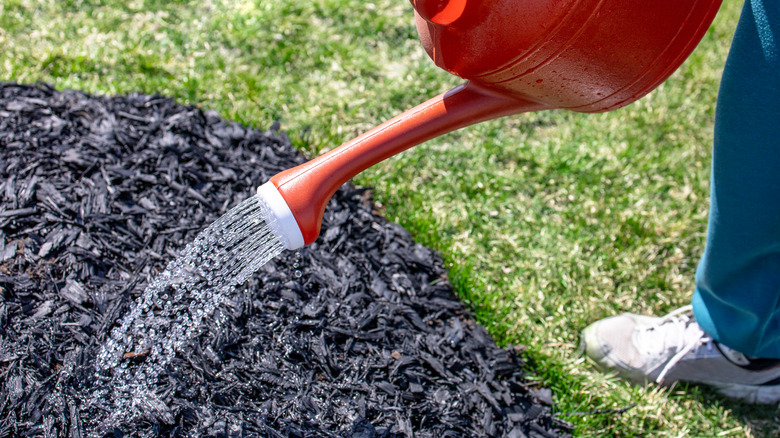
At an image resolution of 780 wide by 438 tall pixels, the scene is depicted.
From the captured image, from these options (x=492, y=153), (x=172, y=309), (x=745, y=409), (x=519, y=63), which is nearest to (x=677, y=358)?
(x=745, y=409)

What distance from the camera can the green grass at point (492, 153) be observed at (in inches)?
92.0

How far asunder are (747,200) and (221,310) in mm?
1642

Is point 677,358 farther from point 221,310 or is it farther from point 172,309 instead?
point 172,309

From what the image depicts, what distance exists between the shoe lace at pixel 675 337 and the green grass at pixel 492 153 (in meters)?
0.14

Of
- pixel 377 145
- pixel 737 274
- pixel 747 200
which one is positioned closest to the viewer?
pixel 377 145

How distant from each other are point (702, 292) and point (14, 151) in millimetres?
2593

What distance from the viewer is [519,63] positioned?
1376 millimetres

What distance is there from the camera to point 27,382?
184 centimetres

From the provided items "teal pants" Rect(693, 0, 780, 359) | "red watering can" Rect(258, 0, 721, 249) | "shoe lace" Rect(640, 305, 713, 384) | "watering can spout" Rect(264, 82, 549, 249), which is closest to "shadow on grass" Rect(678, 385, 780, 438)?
"shoe lace" Rect(640, 305, 713, 384)

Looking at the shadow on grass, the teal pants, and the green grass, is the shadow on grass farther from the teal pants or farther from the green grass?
the teal pants

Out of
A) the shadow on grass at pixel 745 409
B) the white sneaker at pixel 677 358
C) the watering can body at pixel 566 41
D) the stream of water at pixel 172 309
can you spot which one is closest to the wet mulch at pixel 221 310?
the stream of water at pixel 172 309

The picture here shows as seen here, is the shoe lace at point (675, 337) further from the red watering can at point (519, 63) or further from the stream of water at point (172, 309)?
the stream of water at point (172, 309)

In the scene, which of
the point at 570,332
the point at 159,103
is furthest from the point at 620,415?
the point at 159,103

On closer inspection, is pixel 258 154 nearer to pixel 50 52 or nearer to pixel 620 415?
pixel 50 52
